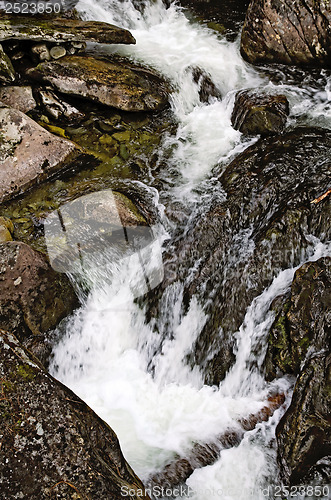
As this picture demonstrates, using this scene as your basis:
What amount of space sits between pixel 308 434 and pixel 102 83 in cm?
555

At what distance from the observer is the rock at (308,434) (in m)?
3.37

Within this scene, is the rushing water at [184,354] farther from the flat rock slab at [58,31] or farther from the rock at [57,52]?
the rock at [57,52]

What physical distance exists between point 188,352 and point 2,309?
6.55 feet

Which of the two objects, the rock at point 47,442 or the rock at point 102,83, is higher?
the rock at point 102,83

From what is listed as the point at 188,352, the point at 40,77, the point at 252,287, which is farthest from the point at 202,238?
the point at 40,77

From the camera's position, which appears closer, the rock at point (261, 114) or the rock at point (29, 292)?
the rock at point (29, 292)

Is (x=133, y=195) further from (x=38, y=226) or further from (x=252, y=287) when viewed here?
(x=252, y=287)

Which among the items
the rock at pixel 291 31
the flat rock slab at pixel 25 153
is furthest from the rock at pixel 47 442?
the rock at pixel 291 31

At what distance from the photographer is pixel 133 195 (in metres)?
5.74

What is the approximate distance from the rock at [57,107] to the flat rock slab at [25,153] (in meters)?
0.61

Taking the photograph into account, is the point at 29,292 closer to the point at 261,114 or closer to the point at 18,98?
the point at 18,98

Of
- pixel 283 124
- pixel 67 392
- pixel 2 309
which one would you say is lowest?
pixel 2 309

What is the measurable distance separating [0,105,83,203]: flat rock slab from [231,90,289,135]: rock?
2460 millimetres

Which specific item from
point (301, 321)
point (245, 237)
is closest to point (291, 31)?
point (245, 237)
